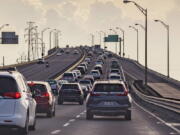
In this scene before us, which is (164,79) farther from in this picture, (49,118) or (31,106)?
(31,106)

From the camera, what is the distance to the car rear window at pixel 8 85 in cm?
1855

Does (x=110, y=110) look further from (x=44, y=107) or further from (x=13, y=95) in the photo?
(x=13, y=95)

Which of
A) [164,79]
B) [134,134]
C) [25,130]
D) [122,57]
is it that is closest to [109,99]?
[134,134]

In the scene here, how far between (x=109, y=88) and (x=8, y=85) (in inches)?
508

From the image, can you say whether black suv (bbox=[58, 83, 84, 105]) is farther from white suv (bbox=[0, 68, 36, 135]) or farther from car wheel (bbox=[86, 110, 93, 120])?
white suv (bbox=[0, 68, 36, 135])

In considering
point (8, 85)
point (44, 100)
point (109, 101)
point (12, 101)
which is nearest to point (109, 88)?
point (109, 101)

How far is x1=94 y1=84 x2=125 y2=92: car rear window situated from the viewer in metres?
31.0

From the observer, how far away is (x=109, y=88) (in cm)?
3117

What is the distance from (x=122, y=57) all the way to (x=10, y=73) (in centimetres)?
17585

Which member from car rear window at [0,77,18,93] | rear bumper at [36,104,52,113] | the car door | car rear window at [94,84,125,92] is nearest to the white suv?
car rear window at [0,77,18,93]

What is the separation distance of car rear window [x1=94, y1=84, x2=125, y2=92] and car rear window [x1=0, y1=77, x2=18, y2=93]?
1257 cm

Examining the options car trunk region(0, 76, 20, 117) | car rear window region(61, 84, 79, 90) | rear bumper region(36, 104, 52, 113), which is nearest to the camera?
car trunk region(0, 76, 20, 117)

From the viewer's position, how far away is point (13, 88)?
18.6 m

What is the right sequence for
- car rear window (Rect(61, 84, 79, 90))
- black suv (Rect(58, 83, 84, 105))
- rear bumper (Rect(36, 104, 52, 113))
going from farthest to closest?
car rear window (Rect(61, 84, 79, 90)) < black suv (Rect(58, 83, 84, 105)) < rear bumper (Rect(36, 104, 52, 113))
